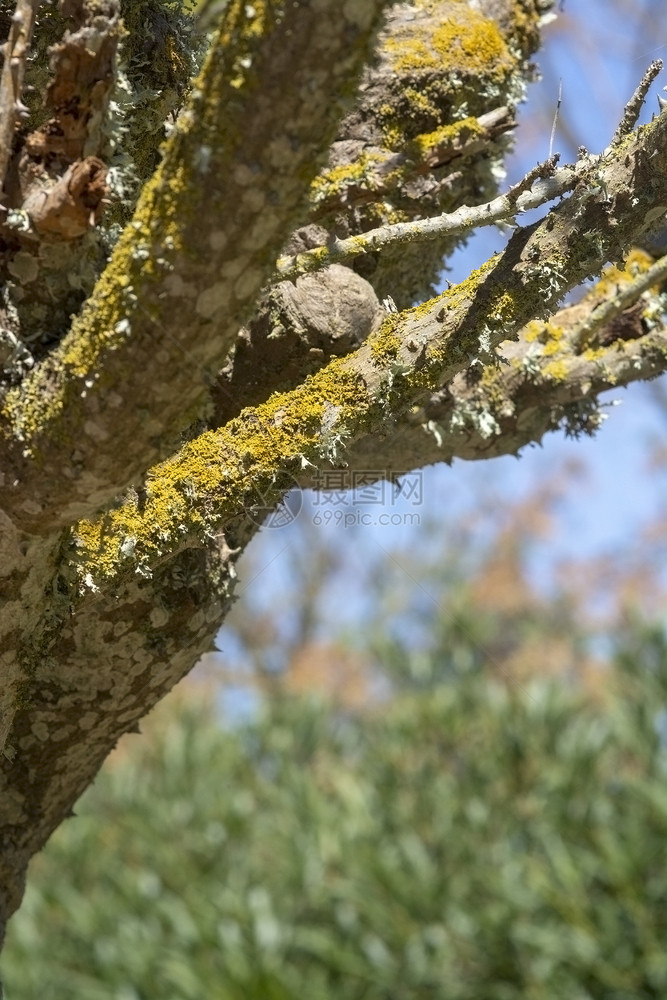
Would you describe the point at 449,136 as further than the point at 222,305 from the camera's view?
Yes

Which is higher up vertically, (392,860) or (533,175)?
(392,860)

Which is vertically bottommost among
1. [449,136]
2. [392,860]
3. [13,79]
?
[13,79]

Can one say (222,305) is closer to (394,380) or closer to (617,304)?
(394,380)

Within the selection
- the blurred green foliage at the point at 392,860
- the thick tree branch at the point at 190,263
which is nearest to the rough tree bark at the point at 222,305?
the thick tree branch at the point at 190,263

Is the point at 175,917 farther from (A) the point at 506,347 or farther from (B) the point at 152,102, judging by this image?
(B) the point at 152,102

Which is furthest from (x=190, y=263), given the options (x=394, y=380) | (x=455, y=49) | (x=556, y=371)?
(x=455, y=49)

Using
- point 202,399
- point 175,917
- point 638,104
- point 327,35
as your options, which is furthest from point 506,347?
point 175,917

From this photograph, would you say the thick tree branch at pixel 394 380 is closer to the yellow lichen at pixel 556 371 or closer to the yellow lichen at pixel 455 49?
the yellow lichen at pixel 556 371
